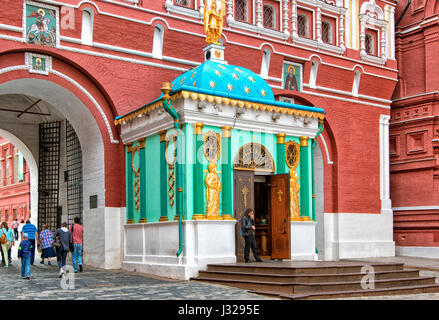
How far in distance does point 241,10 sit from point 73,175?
7419 mm

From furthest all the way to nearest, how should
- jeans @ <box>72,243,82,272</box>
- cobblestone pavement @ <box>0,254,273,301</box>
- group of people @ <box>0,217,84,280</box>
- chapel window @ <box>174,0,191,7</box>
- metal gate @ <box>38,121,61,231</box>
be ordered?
1. metal gate @ <box>38,121,61,231</box>
2. chapel window @ <box>174,0,191,7</box>
3. jeans @ <box>72,243,82,272</box>
4. group of people @ <box>0,217,84,280</box>
5. cobblestone pavement @ <box>0,254,273,301</box>

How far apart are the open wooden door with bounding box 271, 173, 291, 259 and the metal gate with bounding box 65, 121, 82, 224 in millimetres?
6364

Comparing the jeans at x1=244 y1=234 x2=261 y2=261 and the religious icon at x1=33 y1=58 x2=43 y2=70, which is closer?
the jeans at x1=244 y1=234 x2=261 y2=261

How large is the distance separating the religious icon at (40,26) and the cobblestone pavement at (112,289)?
18.8ft

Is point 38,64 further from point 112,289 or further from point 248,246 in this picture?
point 248,246

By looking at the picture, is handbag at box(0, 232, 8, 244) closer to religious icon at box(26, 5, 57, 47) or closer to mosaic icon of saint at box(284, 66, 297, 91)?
religious icon at box(26, 5, 57, 47)

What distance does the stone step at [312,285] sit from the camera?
10648mm

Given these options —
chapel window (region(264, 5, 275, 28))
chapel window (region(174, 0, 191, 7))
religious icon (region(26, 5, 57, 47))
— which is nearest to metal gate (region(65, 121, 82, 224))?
religious icon (region(26, 5, 57, 47))

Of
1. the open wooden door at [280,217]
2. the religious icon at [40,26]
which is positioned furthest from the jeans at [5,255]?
the open wooden door at [280,217]

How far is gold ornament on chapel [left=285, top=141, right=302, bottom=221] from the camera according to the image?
14789mm

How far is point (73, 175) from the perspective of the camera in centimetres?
1870

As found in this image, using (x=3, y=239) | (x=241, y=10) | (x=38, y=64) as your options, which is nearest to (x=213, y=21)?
(x=241, y=10)

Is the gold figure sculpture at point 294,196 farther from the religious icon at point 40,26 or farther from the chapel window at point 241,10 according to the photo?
the religious icon at point 40,26

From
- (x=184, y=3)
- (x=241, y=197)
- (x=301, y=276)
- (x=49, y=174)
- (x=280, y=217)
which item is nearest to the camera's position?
(x=301, y=276)
